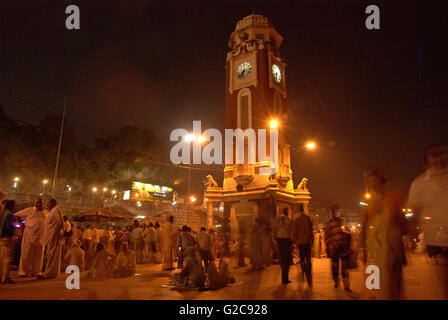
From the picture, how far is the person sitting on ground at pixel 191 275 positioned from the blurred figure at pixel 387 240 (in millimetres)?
4096

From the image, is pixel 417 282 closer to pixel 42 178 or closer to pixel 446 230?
pixel 446 230

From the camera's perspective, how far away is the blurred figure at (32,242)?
8500 mm

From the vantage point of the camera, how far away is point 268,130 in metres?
26.6

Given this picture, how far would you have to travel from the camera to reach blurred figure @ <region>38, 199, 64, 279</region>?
8609 mm

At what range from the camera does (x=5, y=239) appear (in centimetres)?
735

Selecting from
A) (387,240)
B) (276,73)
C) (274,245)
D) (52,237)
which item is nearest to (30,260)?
(52,237)

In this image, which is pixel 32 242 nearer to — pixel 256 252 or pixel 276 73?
pixel 256 252

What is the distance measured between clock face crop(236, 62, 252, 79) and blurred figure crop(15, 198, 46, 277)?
2263 centimetres

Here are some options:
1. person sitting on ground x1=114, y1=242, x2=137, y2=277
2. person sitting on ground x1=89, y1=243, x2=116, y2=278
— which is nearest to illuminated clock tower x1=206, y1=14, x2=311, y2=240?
person sitting on ground x1=114, y1=242, x2=137, y2=277

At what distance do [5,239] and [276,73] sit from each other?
86.1 ft

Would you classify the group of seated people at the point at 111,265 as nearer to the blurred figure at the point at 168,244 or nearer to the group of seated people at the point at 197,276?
the blurred figure at the point at 168,244

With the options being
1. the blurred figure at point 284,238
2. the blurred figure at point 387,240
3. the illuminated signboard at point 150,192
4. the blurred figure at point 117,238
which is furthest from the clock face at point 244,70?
the illuminated signboard at point 150,192
